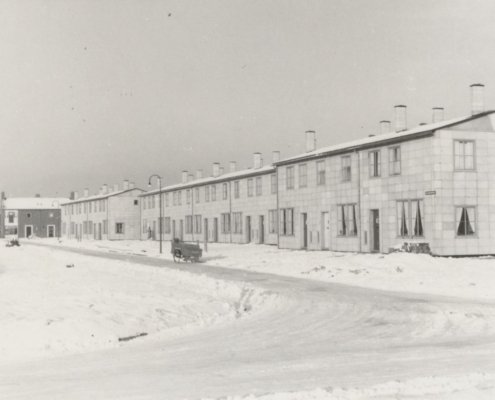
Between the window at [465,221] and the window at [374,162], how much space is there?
16.8ft

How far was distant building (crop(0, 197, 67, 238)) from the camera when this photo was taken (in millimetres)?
110125

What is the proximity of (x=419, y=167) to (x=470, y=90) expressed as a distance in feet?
16.4

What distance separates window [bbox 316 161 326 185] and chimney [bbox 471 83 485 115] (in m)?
9.72

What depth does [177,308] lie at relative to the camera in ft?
44.3

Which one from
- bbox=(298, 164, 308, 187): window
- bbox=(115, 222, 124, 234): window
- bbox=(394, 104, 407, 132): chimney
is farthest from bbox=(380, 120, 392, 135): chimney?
bbox=(115, 222, 124, 234): window

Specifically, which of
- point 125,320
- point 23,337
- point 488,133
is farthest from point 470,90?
point 23,337

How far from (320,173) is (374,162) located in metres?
5.25

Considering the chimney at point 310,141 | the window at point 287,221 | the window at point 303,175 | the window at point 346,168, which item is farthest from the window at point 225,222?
the window at point 346,168

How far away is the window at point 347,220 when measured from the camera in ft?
108

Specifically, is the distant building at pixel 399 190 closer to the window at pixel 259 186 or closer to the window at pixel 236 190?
the window at pixel 259 186

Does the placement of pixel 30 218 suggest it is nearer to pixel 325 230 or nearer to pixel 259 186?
pixel 259 186

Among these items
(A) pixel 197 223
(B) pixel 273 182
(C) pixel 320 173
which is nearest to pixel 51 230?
(A) pixel 197 223

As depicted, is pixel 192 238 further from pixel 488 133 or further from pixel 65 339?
pixel 65 339

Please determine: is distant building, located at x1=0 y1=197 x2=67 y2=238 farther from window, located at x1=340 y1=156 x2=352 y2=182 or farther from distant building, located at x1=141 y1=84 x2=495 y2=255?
window, located at x1=340 y1=156 x2=352 y2=182
